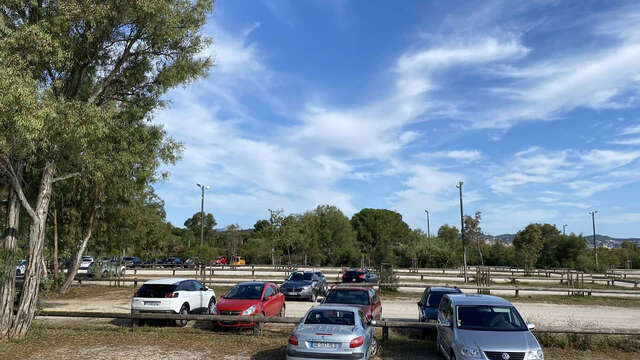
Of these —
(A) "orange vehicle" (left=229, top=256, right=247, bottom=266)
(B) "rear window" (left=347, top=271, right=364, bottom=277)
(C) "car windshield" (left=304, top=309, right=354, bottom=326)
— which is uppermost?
(C) "car windshield" (left=304, top=309, right=354, bottom=326)

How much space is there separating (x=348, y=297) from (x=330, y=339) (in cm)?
520

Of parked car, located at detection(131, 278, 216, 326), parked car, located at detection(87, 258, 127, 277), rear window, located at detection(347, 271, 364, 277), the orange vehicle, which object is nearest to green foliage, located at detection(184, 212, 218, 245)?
the orange vehicle

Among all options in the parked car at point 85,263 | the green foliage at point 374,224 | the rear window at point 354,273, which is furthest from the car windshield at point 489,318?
the green foliage at point 374,224

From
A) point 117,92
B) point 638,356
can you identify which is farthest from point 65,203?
point 638,356

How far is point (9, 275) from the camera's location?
13.4m

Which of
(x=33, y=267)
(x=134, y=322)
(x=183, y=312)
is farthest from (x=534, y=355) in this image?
(x=33, y=267)

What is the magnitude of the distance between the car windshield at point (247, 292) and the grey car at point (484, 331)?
22.1 feet

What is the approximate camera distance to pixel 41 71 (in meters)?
14.2

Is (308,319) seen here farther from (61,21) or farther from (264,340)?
(61,21)

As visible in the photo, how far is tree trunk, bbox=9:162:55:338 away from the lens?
13.1m

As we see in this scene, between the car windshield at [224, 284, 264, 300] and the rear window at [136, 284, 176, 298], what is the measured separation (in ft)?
6.57

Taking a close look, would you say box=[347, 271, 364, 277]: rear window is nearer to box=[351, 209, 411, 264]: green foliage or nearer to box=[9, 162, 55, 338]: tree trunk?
box=[9, 162, 55, 338]: tree trunk

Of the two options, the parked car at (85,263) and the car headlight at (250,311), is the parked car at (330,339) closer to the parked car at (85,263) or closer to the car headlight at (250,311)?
the car headlight at (250,311)

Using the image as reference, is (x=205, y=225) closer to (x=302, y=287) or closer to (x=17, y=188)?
(x=302, y=287)
